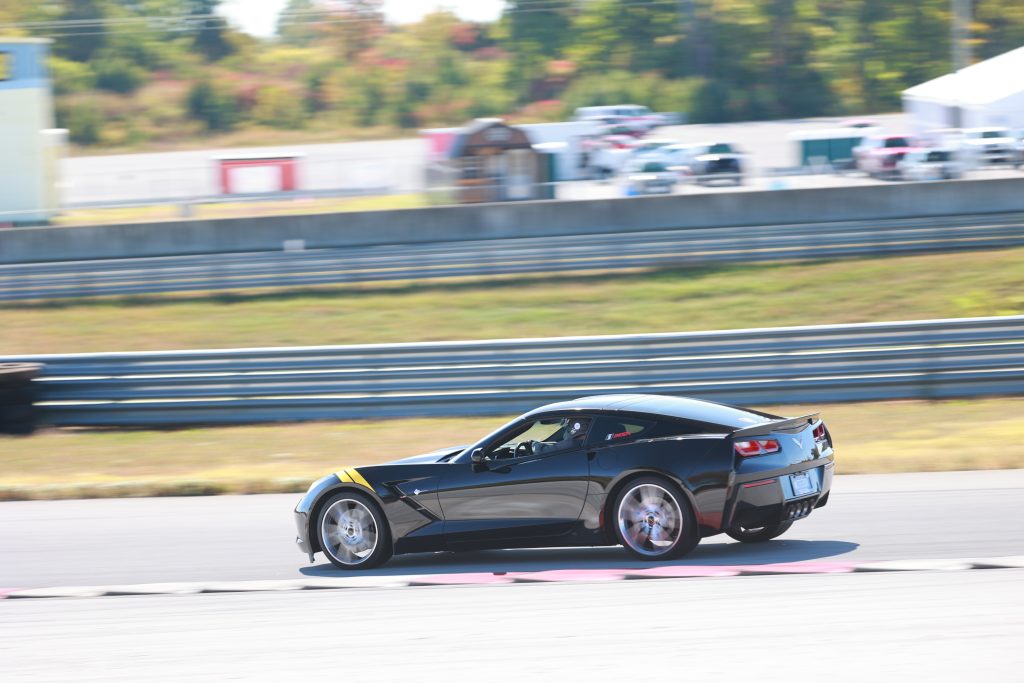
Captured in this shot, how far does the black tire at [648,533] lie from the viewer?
25.8ft

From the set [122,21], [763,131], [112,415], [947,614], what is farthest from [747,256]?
[122,21]

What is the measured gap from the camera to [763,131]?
5866 cm

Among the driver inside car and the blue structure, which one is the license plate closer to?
the driver inside car

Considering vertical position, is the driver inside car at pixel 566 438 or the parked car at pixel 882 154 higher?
the parked car at pixel 882 154

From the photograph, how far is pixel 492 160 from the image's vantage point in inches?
1347

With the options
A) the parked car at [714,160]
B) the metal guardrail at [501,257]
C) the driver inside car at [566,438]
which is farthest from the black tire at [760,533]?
the parked car at [714,160]

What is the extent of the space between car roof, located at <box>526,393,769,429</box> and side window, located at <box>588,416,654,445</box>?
8 centimetres

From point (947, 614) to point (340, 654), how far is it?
120 inches

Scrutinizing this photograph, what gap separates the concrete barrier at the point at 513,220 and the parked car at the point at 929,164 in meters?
3.89

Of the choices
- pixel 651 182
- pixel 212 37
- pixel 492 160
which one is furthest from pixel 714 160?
pixel 212 37

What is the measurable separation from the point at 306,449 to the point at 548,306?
10.5 meters

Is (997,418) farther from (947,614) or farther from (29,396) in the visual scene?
(29,396)

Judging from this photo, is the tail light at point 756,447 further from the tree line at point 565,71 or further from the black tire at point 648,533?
the tree line at point 565,71

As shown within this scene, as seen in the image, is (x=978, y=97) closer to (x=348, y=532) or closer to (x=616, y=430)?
(x=616, y=430)
